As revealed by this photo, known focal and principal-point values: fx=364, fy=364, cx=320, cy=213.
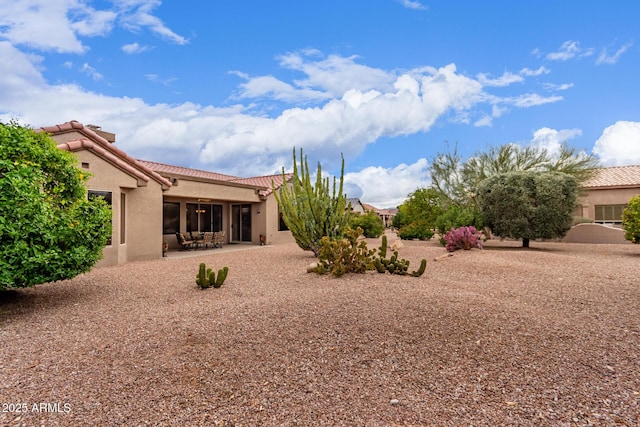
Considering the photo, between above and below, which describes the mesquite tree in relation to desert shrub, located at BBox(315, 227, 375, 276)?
above

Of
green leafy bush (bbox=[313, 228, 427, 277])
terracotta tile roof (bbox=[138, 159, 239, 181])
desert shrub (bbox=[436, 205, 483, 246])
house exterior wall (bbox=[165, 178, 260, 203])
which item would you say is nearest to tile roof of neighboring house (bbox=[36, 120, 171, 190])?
house exterior wall (bbox=[165, 178, 260, 203])

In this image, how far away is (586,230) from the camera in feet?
68.3

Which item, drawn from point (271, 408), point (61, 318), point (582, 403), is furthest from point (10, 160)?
point (582, 403)

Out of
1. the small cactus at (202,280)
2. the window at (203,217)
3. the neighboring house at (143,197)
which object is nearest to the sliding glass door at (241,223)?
the neighboring house at (143,197)

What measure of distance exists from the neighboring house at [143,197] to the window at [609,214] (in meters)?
22.0

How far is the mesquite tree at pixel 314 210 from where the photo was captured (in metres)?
12.2

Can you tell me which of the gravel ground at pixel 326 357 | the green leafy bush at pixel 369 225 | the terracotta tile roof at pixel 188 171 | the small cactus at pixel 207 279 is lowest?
the gravel ground at pixel 326 357

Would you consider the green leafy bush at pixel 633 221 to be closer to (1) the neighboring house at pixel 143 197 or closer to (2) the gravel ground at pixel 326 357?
(2) the gravel ground at pixel 326 357

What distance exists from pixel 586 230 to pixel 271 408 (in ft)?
77.4

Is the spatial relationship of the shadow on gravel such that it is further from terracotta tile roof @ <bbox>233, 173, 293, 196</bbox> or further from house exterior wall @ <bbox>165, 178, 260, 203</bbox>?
terracotta tile roof @ <bbox>233, 173, 293, 196</bbox>

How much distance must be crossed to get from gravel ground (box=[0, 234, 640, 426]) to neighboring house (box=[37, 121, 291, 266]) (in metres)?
5.07

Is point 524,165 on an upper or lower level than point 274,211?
upper

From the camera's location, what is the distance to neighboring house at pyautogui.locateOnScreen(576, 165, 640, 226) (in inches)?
932

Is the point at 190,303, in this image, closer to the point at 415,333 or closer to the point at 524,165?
the point at 415,333
